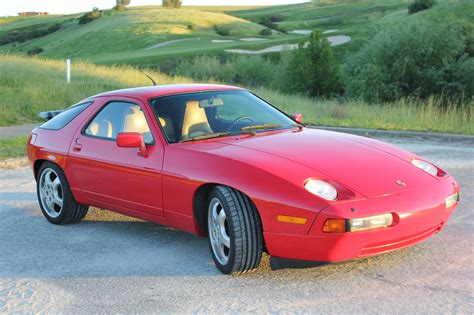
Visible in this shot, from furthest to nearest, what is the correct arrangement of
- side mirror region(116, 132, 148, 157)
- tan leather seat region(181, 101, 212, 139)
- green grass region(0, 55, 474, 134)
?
green grass region(0, 55, 474, 134), tan leather seat region(181, 101, 212, 139), side mirror region(116, 132, 148, 157)

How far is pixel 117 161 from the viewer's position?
6.07 m

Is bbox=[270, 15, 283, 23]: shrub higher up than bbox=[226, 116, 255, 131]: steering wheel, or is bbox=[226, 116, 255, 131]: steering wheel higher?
bbox=[226, 116, 255, 131]: steering wheel

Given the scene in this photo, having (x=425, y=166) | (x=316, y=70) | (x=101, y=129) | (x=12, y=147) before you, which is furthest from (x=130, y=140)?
(x=316, y=70)

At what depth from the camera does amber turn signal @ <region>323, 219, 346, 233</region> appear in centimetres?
450

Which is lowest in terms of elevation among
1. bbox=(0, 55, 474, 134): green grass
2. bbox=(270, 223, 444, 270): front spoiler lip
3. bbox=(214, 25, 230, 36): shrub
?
bbox=(214, 25, 230, 36): shrub

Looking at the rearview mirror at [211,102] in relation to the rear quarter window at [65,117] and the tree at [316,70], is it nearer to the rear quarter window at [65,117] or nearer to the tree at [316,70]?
the rear quarter window at [65,117]

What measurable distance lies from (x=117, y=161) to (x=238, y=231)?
5.63 feet

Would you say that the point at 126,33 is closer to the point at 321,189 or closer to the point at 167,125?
the point at 167,125

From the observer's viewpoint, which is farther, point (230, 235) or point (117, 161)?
point (117, 161)

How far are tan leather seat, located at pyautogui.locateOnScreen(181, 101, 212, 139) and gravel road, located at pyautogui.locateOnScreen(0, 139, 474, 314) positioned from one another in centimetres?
100

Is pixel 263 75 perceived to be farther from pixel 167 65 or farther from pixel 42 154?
pixel 42 154

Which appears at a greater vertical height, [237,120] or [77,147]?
[237,120]

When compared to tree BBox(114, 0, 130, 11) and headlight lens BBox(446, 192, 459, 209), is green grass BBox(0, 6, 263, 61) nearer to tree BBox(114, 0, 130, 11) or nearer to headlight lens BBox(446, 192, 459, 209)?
tree BBox(114, 0, 130, 11)

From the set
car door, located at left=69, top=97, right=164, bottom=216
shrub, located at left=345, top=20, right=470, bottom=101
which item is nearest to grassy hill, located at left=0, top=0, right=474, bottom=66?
shrub, located at left=345, top=20, right=470, bottom=101
